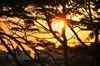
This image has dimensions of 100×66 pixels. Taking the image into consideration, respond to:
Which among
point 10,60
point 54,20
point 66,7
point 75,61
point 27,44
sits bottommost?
point 10,60

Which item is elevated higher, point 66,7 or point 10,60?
point 66,7

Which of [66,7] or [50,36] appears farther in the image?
[50,36]

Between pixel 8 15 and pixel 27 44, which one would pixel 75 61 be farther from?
pixel 8 15

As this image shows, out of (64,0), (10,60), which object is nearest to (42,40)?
(64,0)

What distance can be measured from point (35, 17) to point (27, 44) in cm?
198

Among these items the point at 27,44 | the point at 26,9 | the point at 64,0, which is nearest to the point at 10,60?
the point at 27,44

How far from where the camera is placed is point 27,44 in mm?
10109

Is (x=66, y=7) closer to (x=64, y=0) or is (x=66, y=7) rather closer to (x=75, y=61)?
(x=64, y=0)

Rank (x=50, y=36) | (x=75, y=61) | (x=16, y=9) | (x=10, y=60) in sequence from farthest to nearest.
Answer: (x=10, y=60) < (x=75, y=61) < (x=50, y=36) < (x=16, y=9)

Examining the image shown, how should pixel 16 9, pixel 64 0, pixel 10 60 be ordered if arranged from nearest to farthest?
pixel 64 0, pixel 16 9, pixel 10 60

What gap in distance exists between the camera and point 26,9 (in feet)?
29.5

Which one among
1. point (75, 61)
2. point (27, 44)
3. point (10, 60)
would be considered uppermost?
point (27, 44)

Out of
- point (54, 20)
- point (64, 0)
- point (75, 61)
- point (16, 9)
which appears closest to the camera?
point (64, 0)

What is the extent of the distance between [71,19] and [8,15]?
10.6 ft
